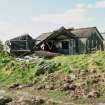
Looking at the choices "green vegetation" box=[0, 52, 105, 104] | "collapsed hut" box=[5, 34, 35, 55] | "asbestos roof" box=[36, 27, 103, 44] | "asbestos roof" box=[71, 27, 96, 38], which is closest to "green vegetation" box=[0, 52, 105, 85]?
"green vegetation" box=[0, 52, 105, 104]

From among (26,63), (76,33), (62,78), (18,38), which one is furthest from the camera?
(76,33)

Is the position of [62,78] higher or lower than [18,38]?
lower

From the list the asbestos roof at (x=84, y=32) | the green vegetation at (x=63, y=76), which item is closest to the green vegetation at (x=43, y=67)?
the green vegetation at (x=63, y=76)

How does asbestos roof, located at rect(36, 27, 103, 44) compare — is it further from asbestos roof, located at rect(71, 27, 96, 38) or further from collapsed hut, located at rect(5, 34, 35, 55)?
collapsed hut, located at rect(5, 34, 35, 55)

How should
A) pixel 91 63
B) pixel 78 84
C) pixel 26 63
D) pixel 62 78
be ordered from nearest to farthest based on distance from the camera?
1. pixel 78 84
2. pixel 62 78
3. pixel 91 63
4. pixel 26 63

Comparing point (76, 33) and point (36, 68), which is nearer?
point (36, 68)

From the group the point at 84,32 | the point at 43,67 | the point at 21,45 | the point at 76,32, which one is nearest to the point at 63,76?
the point at 43,67

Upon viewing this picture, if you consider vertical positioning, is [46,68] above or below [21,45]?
below

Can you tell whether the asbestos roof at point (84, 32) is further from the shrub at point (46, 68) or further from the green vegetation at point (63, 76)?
the shrub at point (46, 68)

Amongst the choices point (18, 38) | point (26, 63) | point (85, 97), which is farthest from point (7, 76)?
point (18, 38)

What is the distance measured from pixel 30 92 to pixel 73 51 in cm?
2384

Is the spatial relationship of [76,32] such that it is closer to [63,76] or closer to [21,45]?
[21,45]

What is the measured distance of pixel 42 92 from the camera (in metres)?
22.0

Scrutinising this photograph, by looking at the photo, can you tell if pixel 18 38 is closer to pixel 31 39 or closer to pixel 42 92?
pixel 31 39
